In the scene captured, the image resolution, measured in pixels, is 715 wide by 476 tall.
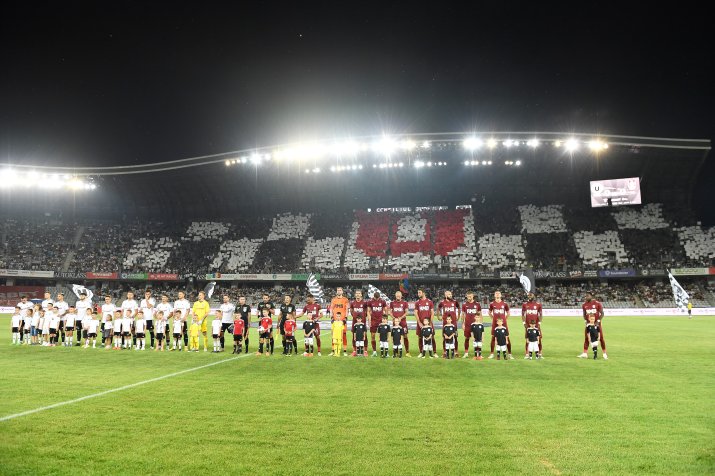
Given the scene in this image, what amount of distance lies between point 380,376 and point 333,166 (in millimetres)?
39054

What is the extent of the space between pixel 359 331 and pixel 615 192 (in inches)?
1506

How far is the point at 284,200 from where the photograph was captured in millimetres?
56875

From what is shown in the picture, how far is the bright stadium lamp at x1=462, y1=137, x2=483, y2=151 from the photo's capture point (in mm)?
39812

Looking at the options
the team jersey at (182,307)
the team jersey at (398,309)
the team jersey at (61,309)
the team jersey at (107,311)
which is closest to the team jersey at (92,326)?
the team jersey at (107,311)

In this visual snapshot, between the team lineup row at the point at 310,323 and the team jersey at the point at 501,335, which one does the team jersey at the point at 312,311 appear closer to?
the team lineup row at the point at 310,323

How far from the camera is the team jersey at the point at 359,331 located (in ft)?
47.6

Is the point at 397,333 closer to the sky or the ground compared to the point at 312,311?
closer to the ground

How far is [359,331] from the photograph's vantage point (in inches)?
574

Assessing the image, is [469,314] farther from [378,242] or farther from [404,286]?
[378,242]

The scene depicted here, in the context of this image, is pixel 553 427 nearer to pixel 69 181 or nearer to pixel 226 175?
pixel 226 175

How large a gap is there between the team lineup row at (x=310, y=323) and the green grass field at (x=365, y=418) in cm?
137

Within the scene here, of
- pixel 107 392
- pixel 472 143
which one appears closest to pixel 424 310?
pixel 107 392

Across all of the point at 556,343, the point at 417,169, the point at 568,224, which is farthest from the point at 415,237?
the point at 556,343

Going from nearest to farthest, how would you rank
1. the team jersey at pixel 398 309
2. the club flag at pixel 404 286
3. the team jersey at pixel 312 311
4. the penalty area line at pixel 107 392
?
the penalty area line at pixel 107 392, the team jersey at pixel 398 309, the team jersey at pixel 312 311, the club flag at pixel 404 286
